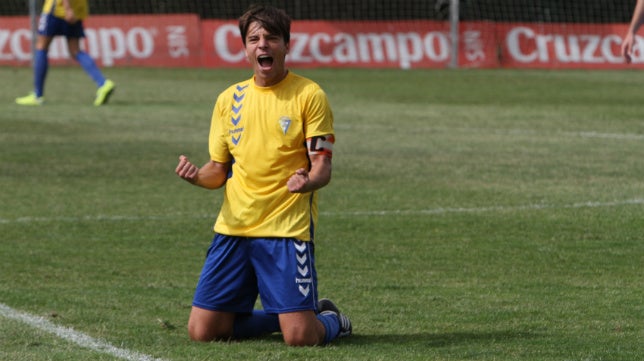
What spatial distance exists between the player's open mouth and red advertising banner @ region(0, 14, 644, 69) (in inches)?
1049

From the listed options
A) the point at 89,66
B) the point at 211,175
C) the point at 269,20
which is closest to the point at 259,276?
the point at 211,175

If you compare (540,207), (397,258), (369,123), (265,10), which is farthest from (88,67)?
(265,10)

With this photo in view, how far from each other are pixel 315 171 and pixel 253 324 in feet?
2.57

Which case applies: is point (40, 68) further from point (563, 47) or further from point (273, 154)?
point (563, 47)

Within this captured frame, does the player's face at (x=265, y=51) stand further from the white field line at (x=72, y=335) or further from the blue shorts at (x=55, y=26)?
the blue shorts at (x=55, y=26)

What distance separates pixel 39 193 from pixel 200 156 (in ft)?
9.67

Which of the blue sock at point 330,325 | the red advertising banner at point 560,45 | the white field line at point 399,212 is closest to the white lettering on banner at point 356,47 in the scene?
the red advertising banner at point 560,45

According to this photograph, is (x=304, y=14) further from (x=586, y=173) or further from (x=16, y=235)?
(x=16, y=235)

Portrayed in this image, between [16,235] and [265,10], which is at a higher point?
[265,10]

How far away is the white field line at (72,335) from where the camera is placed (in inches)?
223

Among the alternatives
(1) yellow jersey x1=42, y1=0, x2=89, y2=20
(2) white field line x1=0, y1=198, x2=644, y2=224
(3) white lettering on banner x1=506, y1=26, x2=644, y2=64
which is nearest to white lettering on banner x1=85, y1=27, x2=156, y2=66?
(3) white lettering on banner x1=506, y1=26, x2=644, y2=64

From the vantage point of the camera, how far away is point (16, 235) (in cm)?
916

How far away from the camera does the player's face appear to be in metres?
5.92

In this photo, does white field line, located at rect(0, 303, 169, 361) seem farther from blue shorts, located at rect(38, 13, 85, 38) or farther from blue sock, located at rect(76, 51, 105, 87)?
blue shorts, located at rect(38, 13, 85, 38)
